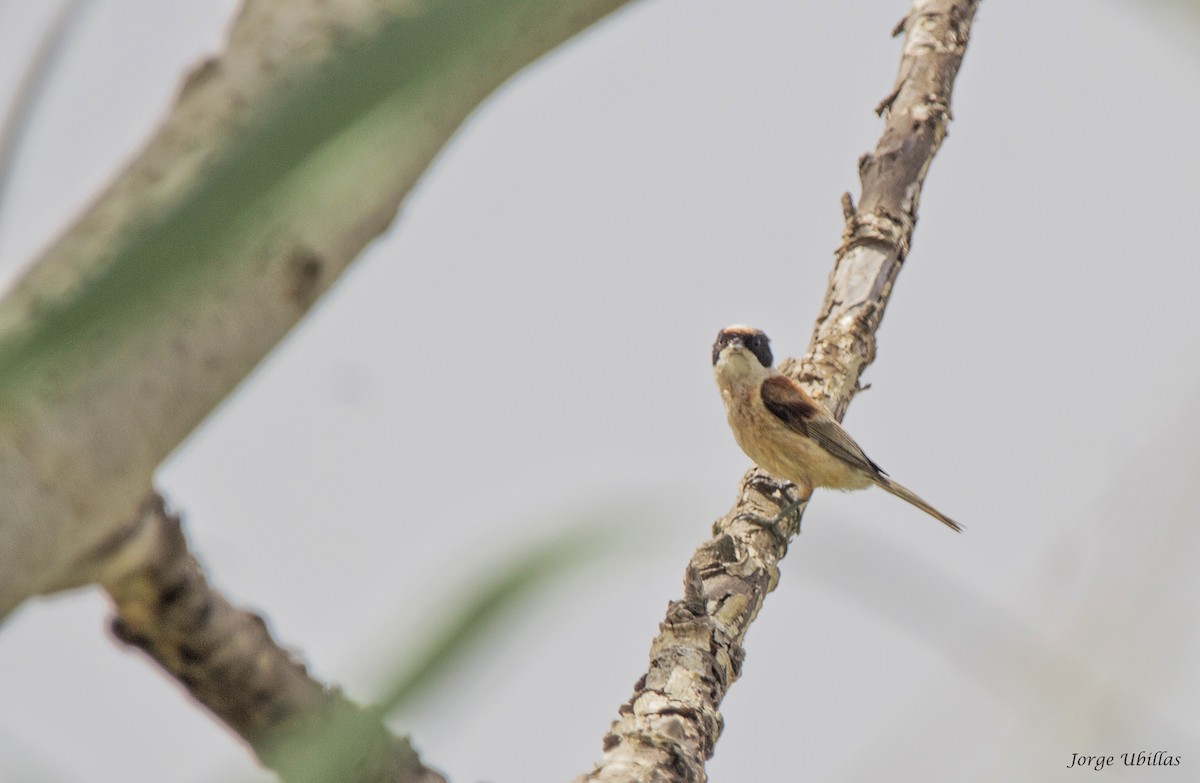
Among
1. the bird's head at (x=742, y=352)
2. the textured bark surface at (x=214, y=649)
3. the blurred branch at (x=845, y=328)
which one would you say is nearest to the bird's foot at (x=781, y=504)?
the blurred branch at (x=845, y=328)

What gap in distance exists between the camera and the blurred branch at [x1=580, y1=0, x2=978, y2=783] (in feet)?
10.3

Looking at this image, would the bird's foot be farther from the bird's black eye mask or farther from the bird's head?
the bird's black eye mask

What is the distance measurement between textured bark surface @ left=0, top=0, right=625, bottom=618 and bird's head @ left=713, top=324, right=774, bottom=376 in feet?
17.5

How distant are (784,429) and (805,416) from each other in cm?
20

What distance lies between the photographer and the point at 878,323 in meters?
5.00

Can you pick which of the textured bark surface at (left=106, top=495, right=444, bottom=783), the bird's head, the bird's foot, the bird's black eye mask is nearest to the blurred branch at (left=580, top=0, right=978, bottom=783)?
the bird's foot

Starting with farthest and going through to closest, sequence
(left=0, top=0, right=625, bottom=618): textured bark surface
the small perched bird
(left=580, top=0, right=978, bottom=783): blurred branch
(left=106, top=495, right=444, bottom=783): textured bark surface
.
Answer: the small perched bird, (left=580, top=0, right=978, bottom=783): blurred branch, (left=106, top=495, right=444, bottom=783): textured bark surface, (left=0, top=0, right=625, bottom=618): textured bark surface

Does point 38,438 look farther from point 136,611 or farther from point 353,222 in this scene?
point 136,611

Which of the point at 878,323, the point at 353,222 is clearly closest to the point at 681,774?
the point at 353,222

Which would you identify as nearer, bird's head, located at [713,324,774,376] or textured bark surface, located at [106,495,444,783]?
textured bark surface, located at [106,495,444,783]

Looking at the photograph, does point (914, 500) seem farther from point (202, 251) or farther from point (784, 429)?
point (202, 251)

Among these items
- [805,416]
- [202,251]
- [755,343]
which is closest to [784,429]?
[805,416]

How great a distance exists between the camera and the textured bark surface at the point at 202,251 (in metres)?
0.56

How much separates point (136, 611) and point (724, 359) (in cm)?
528
